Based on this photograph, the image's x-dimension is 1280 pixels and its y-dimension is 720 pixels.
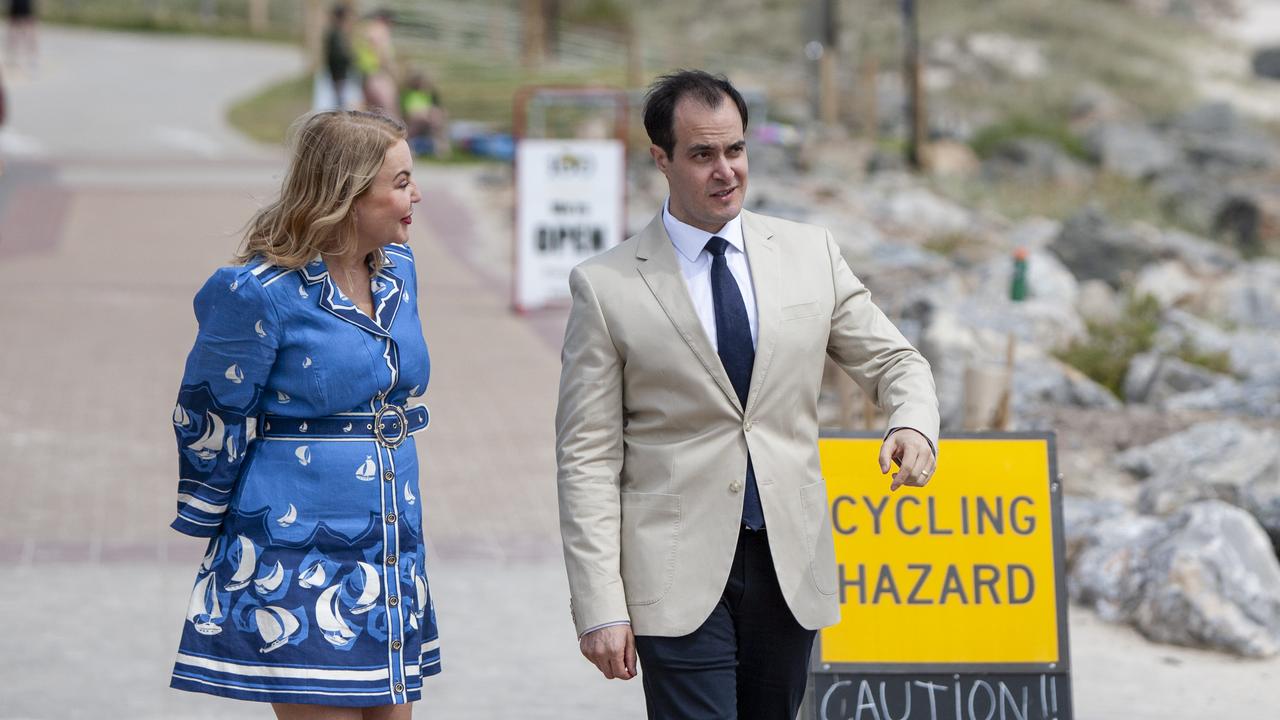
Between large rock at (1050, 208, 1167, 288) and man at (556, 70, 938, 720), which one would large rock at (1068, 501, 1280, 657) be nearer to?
man at (556, 70, 938, 720)

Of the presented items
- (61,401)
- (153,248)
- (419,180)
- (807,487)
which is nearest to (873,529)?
(807,487)

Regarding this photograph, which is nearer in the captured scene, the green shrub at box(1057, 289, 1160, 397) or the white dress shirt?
the white dress shirt

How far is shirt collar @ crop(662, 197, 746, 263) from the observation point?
136 inches

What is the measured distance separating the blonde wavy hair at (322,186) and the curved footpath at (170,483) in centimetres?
46

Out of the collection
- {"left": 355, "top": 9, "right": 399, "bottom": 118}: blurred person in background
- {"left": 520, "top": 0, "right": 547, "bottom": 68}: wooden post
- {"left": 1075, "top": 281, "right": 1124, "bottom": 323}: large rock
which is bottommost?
{"left": 1075, "top": 281, "right": 1124, "bottom": 323}: large rock

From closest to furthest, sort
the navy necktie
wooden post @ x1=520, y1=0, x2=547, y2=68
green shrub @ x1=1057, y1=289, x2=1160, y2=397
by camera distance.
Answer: the navy necktie < green shrub @ x1=1057, y1=289, x2=1160, y2=397 < wooden post @ x1=520, y1=0, x2=547, y2=68

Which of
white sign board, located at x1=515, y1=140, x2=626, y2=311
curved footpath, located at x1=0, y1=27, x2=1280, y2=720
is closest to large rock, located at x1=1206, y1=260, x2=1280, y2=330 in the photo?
white sign board, located at x1=515, y1=140, x2=626, y2=311

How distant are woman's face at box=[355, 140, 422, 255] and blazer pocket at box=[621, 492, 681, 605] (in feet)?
2.39

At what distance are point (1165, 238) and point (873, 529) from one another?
1266cm

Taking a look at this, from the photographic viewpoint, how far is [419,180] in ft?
68.9

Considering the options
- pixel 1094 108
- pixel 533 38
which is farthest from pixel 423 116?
pixel 1094 108

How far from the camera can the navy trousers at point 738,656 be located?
3354 mm

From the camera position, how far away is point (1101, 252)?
14602 millimetres

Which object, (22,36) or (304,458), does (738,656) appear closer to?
(304,458)
